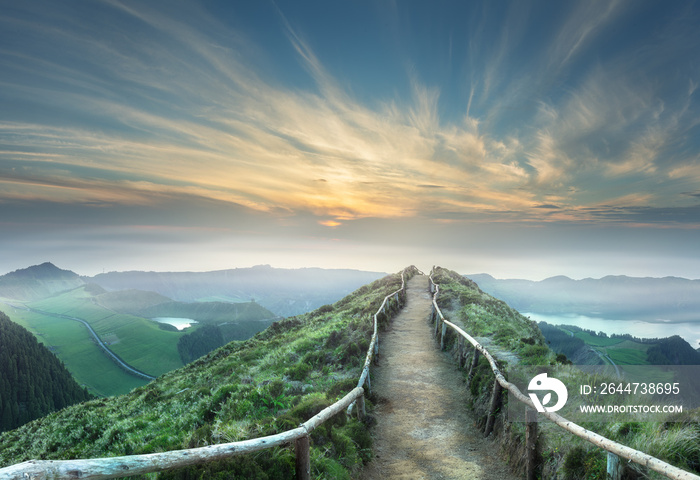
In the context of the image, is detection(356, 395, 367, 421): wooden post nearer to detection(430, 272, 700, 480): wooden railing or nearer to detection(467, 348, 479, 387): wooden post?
detection(430, 272, 700, 480): wooden railing

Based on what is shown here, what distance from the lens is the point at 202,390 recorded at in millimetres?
18562

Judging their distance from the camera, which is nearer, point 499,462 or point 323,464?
point 323,464

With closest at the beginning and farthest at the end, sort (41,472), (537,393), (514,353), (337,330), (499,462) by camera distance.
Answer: (41,472)
(499,462)
(537,393)
(514,353)
(337,330)

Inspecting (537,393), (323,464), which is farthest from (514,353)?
(323,464)

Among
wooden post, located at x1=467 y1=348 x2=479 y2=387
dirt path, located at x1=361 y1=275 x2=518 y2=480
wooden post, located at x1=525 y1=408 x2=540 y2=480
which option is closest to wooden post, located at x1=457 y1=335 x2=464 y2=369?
dirt path, located at x1=361 y1=275 x2=518 y2=480

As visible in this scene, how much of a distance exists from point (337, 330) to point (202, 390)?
8.60 meters

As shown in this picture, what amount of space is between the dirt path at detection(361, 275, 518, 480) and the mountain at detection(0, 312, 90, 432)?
15603cm

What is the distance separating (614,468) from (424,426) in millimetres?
6135

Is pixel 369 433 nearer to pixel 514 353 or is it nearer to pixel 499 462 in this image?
pixel 499 462

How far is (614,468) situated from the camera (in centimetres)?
572

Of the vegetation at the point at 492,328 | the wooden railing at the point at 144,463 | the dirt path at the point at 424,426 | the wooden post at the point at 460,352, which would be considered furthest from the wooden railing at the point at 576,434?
the wooden railing at the point at 144,463

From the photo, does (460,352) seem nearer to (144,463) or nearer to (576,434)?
(576,434)

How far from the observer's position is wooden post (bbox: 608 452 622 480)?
18.7 ft

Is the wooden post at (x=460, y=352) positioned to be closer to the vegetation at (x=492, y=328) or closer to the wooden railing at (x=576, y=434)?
the vegetation at (x=492, y=328)
